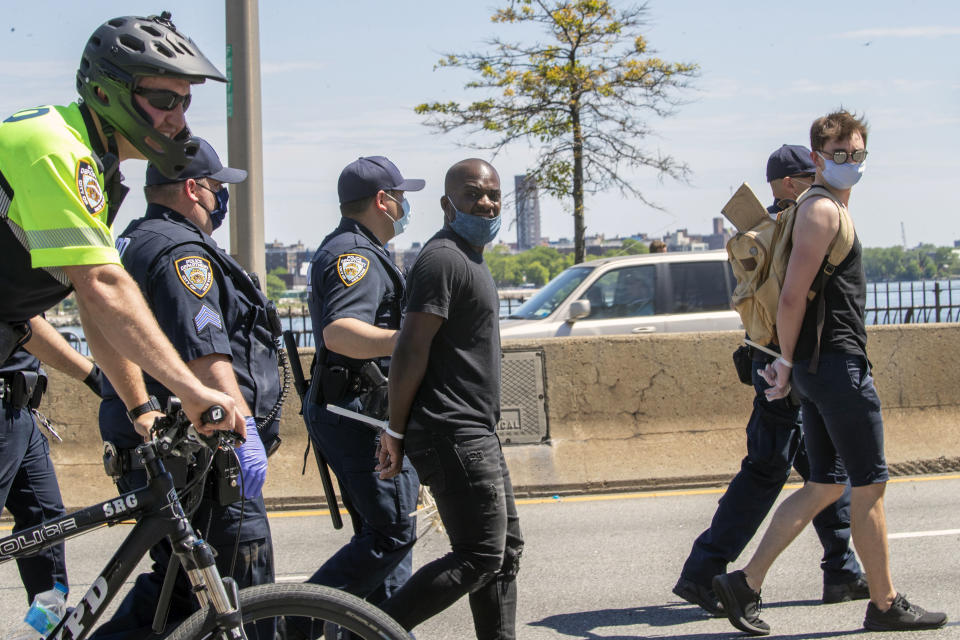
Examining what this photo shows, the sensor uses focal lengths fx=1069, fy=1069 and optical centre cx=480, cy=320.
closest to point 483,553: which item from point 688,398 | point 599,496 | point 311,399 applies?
point 311,399

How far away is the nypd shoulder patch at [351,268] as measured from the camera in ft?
13.6

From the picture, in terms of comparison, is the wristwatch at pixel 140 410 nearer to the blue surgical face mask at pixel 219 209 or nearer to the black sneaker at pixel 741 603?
the blue surgical face mask at pixel 219 209

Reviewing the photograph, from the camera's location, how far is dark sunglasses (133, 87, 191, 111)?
2.97 meters

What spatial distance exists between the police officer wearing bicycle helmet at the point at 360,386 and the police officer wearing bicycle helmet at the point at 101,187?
1.02 metres

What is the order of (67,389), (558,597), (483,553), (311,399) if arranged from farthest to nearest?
(67,389) < (558,597) < (311,399) < (483,553)

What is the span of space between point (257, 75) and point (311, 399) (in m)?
4.56

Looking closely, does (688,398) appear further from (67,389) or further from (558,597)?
(67,389)

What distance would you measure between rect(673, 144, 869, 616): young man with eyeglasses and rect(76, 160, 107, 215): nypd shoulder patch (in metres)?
3.21

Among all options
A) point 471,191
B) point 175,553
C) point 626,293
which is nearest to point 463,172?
point 471,191

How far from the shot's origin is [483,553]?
11.9 ft

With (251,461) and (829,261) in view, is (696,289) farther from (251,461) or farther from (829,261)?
(251,461)

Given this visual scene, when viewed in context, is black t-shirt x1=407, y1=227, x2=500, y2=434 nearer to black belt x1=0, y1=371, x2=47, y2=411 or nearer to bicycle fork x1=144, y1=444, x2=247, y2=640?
bicycle fork x1=144, y1=444, x2=247, y2=640

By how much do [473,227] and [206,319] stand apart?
98cm

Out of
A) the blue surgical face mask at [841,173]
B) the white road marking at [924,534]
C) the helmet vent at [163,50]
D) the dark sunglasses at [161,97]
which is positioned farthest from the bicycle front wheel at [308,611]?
the white road marking at [924,534]
